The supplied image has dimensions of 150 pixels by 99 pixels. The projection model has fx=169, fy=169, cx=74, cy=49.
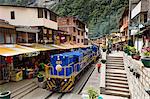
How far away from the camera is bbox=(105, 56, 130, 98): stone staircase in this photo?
11.3 m

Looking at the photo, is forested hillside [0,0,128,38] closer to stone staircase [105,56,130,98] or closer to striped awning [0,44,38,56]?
stone staircase [105,56,130,98]

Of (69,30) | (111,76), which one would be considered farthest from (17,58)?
(69,30)

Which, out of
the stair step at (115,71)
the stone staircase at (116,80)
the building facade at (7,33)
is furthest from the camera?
the building facade at (7,33)

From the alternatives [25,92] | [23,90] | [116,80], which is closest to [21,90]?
[23,90]

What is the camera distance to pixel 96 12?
65.5m

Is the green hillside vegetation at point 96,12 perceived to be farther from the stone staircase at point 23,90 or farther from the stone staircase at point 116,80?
the stone staircase at point 23,90

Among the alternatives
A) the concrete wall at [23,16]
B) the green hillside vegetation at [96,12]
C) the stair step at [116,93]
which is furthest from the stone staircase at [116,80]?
the green hillside vegetation at [96,12]

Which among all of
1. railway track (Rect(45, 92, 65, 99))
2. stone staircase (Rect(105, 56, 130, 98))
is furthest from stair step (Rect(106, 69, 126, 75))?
railway track (Rect(45, 92, 65, 99))

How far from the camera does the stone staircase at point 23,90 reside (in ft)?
37.6

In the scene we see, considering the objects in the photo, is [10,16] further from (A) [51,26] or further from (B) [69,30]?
(B) [69,30]

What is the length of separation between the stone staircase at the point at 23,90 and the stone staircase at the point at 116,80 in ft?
19.3

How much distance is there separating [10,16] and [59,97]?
15.3 meters

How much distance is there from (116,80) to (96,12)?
55813mm

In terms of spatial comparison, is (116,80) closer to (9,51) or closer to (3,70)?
(9,51)
